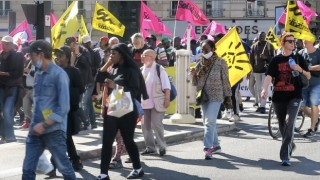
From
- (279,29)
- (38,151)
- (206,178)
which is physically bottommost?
(206,178)

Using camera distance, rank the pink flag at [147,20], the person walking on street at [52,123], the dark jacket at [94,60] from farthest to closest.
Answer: the pink flag at [147,20] → the dark jacket at [94,60] → the person walking on street at [52,123]

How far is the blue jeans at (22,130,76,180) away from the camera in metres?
6.79

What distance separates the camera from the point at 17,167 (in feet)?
29.7

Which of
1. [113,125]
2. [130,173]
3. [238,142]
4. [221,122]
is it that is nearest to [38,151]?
[113,125]

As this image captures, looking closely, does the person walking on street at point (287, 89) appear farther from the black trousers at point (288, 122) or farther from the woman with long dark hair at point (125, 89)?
the woman with long dark hair at point (125, 89)

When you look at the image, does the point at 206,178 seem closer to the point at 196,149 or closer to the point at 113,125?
the point at 113,125

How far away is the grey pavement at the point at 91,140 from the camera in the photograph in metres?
9.36

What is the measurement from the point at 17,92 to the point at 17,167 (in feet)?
8.91

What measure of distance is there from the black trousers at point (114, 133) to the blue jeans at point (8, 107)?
372 cm

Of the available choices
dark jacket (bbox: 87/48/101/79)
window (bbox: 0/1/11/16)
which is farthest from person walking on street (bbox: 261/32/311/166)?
window (bbox: 0/1/11/16)

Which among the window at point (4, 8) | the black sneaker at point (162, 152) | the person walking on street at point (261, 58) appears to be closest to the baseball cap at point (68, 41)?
the black sneaker at point (162, 152)

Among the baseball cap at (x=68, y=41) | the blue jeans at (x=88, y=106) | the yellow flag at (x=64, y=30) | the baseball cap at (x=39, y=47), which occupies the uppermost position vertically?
the yellow flag at (x=64, y=30)

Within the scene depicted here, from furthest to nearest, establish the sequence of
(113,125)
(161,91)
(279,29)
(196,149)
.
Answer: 1. (279,29)
2. (196,149)
3. (161,91)
4. (113,125)

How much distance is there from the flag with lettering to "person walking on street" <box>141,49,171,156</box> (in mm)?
8559
